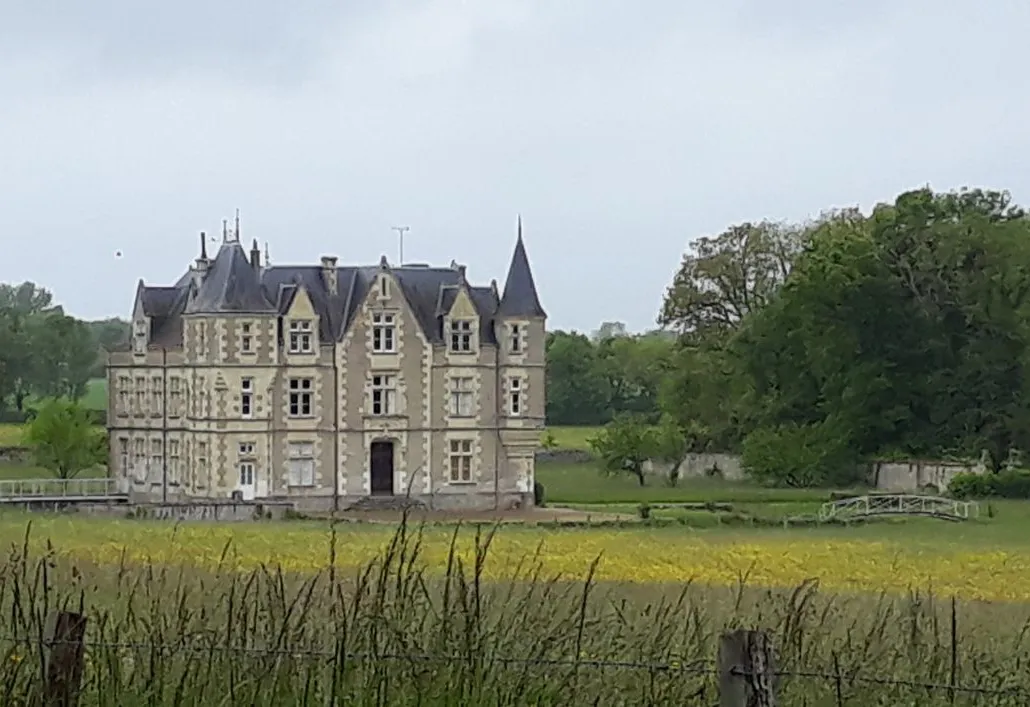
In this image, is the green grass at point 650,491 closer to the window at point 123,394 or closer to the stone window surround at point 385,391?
the stone window surround at point 385,391

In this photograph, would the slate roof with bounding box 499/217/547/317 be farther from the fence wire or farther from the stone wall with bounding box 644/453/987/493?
the fence wire

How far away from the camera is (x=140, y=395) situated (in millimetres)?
53594

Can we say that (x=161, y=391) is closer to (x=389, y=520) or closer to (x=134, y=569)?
(x=389, y=520)

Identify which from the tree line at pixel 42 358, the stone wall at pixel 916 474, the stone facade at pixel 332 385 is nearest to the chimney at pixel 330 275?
the stone facade at pixel 332 385

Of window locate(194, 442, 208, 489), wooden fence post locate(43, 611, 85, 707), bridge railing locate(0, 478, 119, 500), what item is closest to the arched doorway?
window locate(194, 442, 208, 489)

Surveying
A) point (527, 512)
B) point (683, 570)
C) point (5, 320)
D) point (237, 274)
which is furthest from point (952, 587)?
point (5, 320)

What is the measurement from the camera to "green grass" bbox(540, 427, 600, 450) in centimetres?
8181

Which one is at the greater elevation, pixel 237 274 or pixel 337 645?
pixel 237 274

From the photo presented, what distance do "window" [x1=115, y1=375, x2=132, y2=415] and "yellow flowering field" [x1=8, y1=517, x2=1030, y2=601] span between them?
44.0ft

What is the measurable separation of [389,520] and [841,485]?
64.2 ft

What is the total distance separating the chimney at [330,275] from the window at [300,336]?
150 cm

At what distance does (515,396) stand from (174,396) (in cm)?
931

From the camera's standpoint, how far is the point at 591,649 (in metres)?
7.60

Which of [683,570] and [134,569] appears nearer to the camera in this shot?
[134,569]
